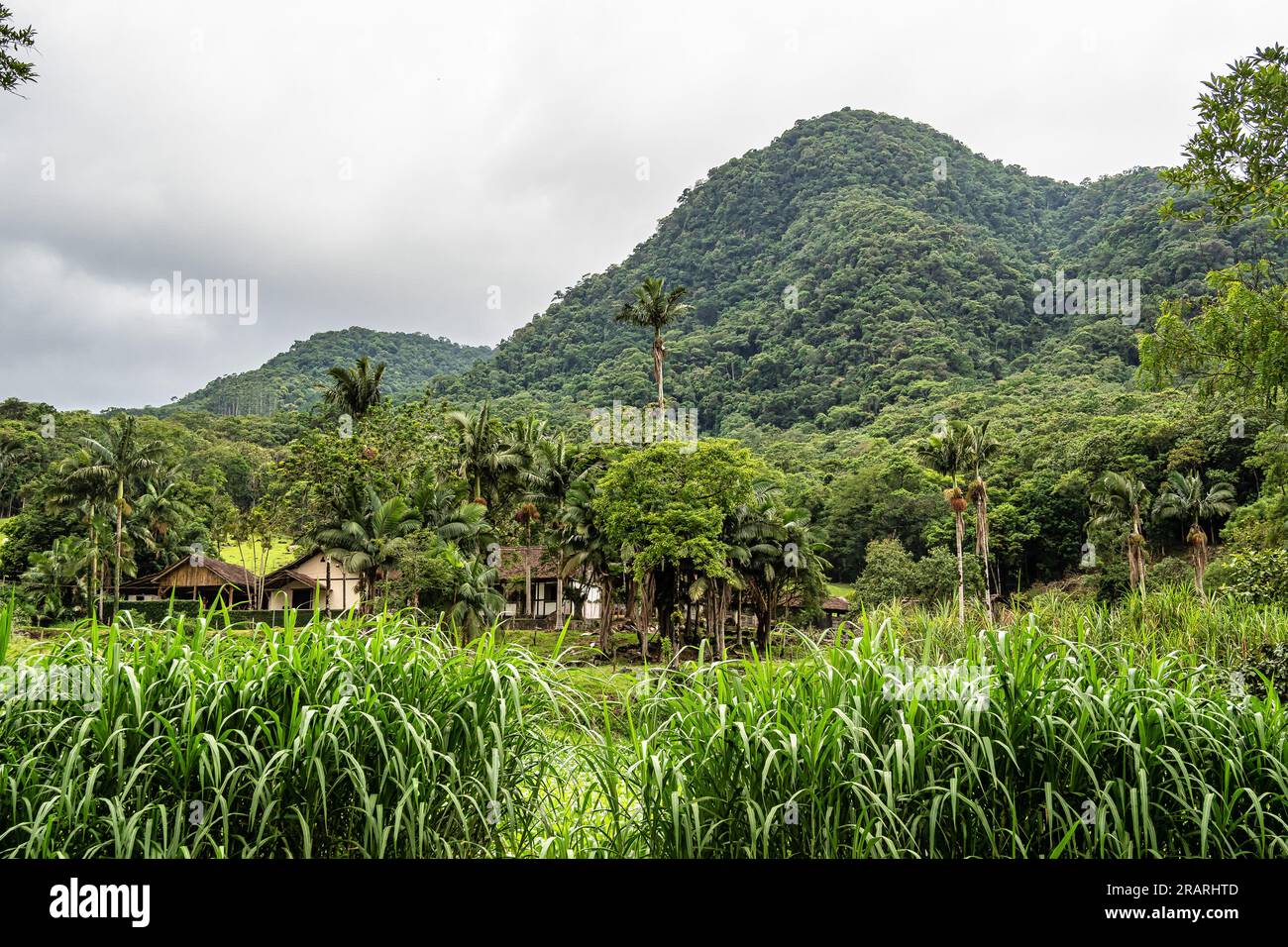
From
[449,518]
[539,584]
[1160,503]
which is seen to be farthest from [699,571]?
[1160,503]

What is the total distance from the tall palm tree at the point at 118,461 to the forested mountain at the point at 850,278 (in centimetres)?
2972

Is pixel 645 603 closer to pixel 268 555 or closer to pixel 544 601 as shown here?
pixel 544 601

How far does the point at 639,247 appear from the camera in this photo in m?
117

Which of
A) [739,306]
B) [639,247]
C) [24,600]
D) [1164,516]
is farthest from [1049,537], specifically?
[639,247]

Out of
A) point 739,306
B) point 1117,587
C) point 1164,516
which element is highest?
point 739,306

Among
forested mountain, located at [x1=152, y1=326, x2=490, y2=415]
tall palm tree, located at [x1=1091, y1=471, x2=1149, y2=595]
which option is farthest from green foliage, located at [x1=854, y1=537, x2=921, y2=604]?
forested mountain, located at [x1=152, y1=326, x2=490, y2=415]

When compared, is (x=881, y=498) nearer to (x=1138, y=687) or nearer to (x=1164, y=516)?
(x=1164, y=516)

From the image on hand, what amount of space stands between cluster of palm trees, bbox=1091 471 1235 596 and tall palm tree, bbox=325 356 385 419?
1099 inches

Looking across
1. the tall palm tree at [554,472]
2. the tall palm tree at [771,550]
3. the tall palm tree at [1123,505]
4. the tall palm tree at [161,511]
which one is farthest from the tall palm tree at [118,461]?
the tall palm tree at [1123,505]

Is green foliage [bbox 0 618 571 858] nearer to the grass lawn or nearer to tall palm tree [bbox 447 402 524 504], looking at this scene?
tall palm tree [bbox 447 402 524 504]

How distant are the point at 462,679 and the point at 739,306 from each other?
93149 mm

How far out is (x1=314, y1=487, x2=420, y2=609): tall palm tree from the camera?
21391mm

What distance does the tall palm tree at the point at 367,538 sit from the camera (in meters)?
21.4
